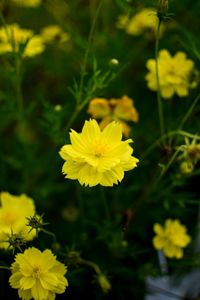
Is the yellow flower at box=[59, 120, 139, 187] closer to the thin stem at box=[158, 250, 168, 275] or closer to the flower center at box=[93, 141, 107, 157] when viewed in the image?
the flower center at box=[93, 141, 107, 157]

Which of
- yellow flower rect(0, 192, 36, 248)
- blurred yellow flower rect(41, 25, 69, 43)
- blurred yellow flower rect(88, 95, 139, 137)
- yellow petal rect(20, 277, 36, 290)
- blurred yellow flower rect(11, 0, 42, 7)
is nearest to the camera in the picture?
yellow petal rect(20, 277, 36, 290)

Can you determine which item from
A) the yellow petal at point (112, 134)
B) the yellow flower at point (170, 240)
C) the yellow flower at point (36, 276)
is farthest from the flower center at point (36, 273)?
the yellow flower at point (170, 240)

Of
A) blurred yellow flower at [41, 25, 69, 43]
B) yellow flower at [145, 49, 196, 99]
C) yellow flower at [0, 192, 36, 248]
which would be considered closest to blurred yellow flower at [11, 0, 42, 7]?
blurred yellow flower at [41, 25, 69, 43]

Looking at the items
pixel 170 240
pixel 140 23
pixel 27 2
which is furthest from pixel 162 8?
pixel 27 2

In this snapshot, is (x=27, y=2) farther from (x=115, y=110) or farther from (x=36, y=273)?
(x=36, y=273)

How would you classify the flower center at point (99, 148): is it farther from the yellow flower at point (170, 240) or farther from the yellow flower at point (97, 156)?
the yellow flower at point (170, 240)
